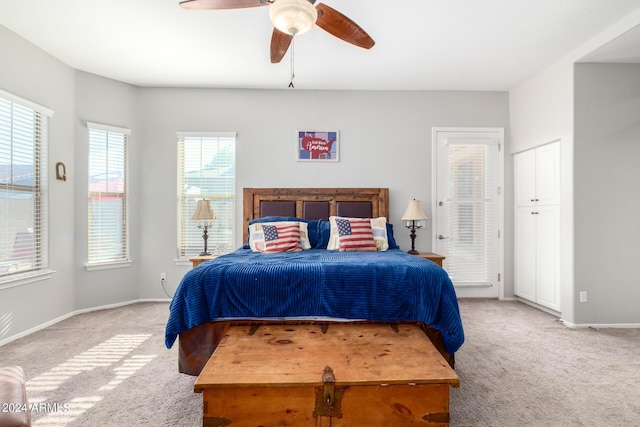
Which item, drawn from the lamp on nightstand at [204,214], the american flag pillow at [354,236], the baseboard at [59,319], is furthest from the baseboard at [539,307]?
the baseboard at [59,319]

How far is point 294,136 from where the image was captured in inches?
164

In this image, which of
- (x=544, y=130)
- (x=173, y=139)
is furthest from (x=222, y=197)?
(x=544, y=130)

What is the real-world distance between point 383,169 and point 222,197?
84.6 inches

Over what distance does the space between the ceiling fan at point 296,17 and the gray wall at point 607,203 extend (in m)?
2.59

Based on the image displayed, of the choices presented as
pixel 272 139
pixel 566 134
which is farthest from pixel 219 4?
pixel 566 134

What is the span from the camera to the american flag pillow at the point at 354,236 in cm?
333

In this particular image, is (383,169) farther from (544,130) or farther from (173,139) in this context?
(173,139)

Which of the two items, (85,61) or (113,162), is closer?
(85,61)

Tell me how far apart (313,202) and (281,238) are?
3.08ft

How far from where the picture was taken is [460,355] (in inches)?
99.5

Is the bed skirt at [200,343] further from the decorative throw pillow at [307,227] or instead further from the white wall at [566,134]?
the white wall at [566,134]

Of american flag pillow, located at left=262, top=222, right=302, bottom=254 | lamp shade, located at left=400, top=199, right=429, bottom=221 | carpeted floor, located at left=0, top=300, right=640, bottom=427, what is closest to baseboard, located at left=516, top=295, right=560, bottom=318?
carpeted floor, located at left=0, top=300, right=640, bottom=427

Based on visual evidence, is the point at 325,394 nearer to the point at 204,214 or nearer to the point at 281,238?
the point at 281,238

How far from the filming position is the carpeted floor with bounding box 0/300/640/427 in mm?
1796
